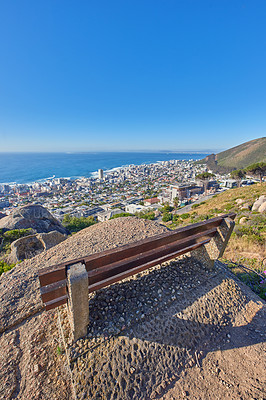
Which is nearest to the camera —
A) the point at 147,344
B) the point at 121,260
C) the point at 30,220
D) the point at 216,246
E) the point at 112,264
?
the point at 147,344

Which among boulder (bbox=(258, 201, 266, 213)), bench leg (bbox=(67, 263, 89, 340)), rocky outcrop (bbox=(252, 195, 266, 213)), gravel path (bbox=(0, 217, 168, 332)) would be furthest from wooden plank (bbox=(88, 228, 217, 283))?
rocky outcrop (bbox=(252, 195, 266, 213))

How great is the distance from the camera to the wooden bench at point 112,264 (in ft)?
5.39

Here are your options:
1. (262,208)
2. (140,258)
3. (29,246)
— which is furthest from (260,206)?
(29,246)

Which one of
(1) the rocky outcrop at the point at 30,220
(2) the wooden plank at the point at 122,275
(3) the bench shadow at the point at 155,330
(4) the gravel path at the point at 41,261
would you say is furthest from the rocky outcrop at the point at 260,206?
→ (1) the rocky outcrop at the point at 30,220

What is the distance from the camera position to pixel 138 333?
192 centimetres

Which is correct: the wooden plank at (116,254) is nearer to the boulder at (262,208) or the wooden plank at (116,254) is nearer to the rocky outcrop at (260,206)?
the boulder at (262,208)

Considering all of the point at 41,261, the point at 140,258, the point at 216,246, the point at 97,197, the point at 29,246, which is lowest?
the point at 97,197

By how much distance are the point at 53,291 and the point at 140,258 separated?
3.42ft

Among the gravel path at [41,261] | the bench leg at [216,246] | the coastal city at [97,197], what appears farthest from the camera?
the coastal city at [97,197]

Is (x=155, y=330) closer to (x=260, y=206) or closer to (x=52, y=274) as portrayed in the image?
(x=52, y=274)

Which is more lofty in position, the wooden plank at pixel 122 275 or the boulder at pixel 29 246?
the wooden plank at pixel 122 275

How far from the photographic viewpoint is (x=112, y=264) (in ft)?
6.50

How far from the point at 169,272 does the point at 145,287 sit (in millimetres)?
567

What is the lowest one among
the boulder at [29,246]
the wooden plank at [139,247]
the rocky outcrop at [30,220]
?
the rocky outcrop at [30,220]
